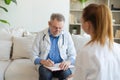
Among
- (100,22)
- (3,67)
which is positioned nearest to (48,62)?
(3,67)

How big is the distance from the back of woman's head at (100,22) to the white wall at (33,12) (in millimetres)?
2641

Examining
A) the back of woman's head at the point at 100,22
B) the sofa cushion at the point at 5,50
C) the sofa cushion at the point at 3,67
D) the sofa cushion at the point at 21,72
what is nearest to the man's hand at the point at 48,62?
the sofa cushion at the point at 21,72

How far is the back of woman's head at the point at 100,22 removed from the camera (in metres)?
1.26

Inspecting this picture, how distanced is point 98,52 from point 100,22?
0.56ft

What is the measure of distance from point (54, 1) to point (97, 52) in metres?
2.78

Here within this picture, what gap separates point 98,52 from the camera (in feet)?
4.07

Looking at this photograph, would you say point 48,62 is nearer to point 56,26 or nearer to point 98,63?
point 56,26

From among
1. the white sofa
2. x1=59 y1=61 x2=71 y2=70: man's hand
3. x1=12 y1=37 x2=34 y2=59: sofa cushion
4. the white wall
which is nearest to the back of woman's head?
x1=59 y1=61 x2=71 y2=70: man's hand

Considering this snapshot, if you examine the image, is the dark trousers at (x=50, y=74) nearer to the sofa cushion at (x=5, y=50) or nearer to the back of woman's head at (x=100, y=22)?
the sofa cushion at (x=5, y=50)

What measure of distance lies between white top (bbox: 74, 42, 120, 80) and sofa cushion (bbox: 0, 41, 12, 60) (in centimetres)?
190

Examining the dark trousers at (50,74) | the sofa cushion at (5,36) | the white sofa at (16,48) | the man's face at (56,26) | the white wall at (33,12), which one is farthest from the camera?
the white wall at (33,12)

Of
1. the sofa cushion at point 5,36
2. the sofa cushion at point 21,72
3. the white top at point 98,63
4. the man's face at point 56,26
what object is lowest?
the sofa cushion at point 21,72

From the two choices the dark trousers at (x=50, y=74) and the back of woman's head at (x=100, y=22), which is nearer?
the back of woman's head at (x=100, y=22)

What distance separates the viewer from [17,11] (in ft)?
12.7
